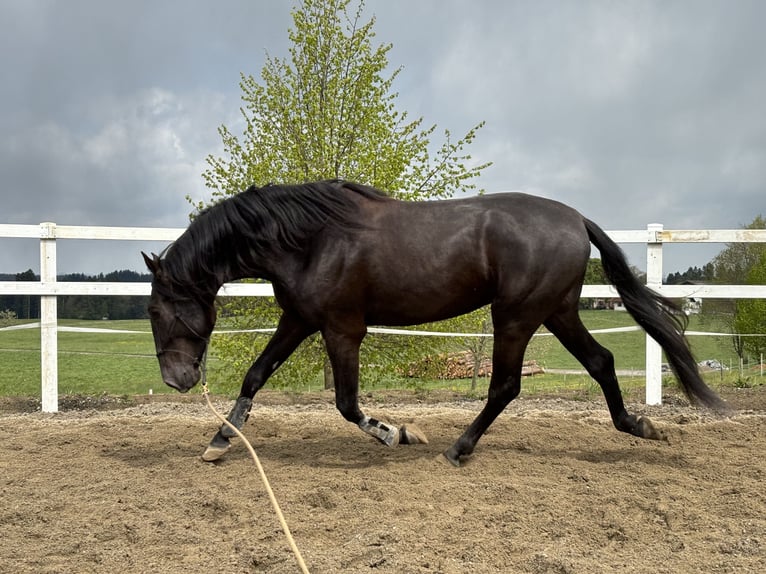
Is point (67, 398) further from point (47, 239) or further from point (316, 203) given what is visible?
point (316, 203)

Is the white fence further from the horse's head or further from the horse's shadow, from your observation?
the horse's head

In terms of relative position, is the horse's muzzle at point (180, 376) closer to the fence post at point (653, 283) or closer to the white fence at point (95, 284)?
the white fence at point (95, 284)

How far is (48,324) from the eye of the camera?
259 inches

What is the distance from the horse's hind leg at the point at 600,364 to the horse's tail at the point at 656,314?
37cm

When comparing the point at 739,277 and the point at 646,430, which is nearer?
the point at 646,430

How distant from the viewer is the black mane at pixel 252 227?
4.14m

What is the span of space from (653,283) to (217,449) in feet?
15.7

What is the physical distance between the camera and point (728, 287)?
6312mm

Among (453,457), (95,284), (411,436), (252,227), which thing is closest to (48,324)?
(95,284)

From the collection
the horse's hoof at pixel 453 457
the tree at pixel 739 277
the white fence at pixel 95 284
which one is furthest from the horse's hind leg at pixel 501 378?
the tree at pixel 739 277

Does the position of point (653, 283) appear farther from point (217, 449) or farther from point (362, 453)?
point (217, 449)

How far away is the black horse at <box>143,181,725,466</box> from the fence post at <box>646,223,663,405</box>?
7.16 ft

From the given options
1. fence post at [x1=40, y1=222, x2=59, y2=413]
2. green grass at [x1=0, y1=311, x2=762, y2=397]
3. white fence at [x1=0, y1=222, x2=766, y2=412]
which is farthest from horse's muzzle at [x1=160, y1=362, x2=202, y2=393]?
green grass at [x1=0, y1=311, x2=762, y2=397]

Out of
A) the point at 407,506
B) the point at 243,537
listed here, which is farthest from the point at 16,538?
the point at 407,506
